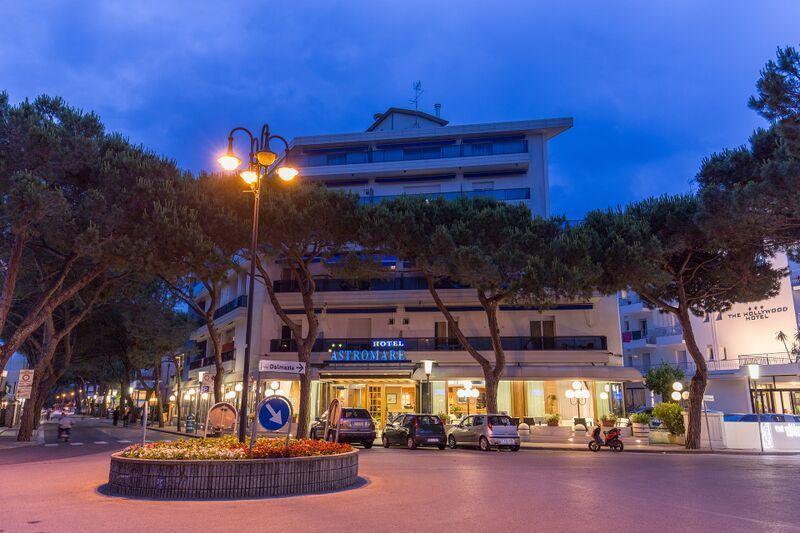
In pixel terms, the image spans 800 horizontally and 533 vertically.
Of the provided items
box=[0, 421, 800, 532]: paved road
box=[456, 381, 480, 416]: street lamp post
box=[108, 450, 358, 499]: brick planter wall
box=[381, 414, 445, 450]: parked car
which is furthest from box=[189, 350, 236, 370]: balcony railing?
box=[108, 450, 358, 499]: brick planter wall

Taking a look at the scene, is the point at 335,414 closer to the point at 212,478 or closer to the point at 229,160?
the point at 212,478

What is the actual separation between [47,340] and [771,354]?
43563 millimetres

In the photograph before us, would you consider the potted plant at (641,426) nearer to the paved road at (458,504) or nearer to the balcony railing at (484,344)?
the balcony railing at (484,344)

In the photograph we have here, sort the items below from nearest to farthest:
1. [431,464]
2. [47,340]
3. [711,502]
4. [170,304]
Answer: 1. [711,502]
2. [431,464]
3. [47,340]
4. [170,304]

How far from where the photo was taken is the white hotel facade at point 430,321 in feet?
108

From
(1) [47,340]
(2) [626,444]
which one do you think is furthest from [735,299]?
(1) [47,340]

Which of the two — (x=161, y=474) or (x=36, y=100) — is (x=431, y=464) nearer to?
(x=161, y=474)

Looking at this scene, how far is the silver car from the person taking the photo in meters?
22.2

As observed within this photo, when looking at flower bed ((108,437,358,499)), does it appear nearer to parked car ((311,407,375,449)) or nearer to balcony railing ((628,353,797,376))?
parked car ((311,407,375,449))

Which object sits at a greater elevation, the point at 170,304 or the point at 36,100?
the point at 36,100

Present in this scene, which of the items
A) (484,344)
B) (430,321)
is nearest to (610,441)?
(484,344)

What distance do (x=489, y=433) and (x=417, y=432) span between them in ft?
9.33

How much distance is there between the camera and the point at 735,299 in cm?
2619

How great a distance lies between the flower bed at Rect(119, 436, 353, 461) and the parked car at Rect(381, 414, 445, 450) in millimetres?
12014
